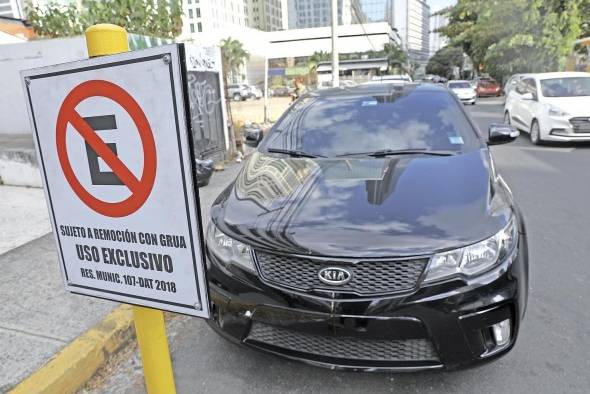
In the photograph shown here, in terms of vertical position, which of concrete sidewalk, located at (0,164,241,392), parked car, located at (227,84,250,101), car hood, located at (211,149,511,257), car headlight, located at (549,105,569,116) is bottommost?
parked car, located at (227,84,250,101)

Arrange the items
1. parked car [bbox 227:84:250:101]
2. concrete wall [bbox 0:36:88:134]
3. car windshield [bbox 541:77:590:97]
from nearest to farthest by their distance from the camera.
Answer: concrete wall [bbox 0:36:88:134] → car windshield [bbox 541:77:590:97] → parked car [bbox 227:84:250:101]

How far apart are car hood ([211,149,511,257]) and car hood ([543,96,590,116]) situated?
723 cm

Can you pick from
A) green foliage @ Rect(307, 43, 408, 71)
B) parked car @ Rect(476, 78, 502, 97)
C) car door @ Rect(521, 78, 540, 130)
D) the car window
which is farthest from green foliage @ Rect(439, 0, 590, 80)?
green foliage @ Rect(307, 43, 408, 71)

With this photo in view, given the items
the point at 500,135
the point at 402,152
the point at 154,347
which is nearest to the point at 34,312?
the point at 154,347

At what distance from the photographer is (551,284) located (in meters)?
3.34

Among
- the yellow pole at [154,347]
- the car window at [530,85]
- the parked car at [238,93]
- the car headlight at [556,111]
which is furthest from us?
the parked car at [238,93]

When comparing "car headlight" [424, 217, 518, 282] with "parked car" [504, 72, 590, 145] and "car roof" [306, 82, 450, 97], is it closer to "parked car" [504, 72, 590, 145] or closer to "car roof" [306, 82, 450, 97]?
"car roof" [306, 82, 450, 97]

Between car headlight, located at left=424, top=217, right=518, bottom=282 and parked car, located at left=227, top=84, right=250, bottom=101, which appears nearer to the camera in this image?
car headlight, located at left=424, top=217, right=518, bottom=282

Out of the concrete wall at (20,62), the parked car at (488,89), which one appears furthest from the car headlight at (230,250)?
the parked car at (488,89)

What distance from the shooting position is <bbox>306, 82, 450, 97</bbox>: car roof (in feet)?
13.0

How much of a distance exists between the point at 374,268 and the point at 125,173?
1168 millimetres

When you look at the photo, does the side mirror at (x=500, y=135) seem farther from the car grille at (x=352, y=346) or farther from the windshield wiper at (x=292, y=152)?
the car grille at (x=352, y=346)

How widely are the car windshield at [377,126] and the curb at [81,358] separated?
66.4 inches

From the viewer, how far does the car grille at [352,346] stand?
2.07 metres
